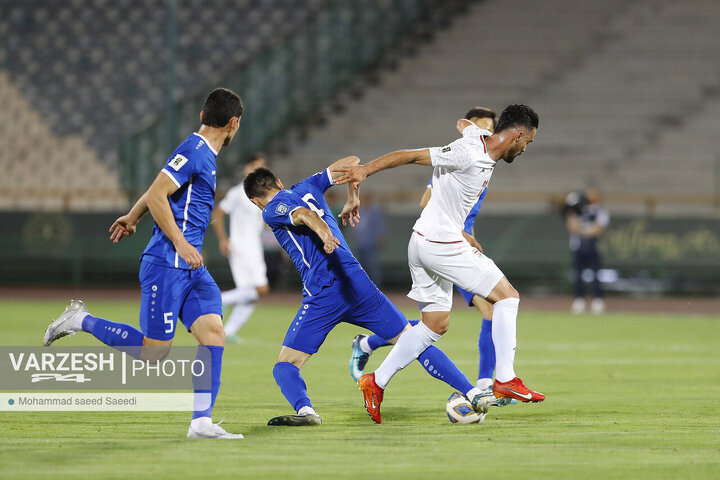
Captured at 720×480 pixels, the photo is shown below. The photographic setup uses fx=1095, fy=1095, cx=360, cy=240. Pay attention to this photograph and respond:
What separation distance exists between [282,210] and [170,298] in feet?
3.19

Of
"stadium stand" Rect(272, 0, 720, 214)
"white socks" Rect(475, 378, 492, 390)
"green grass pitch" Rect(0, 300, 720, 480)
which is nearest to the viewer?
"green grass pitch" Rect(0, 300, 720, 480)

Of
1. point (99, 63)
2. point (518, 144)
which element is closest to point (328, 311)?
point (518, 144)

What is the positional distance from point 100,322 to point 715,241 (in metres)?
16.7

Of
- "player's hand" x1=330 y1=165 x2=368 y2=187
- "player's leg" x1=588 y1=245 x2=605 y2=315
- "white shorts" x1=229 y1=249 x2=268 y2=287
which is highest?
"player's hand" x1=330 y1=165 x2=368 y2=187

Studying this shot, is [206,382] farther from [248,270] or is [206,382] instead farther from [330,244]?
[248,270]

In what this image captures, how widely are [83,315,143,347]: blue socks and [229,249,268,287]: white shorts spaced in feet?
22.3

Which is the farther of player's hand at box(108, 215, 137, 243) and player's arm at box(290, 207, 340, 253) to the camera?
player's hand at box(108, 215, 137, 243)

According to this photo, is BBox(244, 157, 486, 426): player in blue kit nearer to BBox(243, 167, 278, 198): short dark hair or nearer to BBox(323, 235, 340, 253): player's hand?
BBox(243, 167, 278, 198): short dark hair

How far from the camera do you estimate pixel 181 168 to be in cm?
675

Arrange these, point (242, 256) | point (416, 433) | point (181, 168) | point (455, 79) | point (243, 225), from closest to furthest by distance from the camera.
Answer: point (181, 168) < point (416, 433) < point (242, 256) < point (243, 225) < point (455, 79)

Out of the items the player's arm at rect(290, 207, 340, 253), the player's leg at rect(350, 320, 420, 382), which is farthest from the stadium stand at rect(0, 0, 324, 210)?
the player's arm at rect(290, 207, 340, 253)

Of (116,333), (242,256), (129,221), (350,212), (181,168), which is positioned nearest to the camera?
A: (181,168)

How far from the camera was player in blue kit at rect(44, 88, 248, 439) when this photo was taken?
6723 millimetres

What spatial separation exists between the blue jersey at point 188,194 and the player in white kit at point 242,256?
22.8 feet
